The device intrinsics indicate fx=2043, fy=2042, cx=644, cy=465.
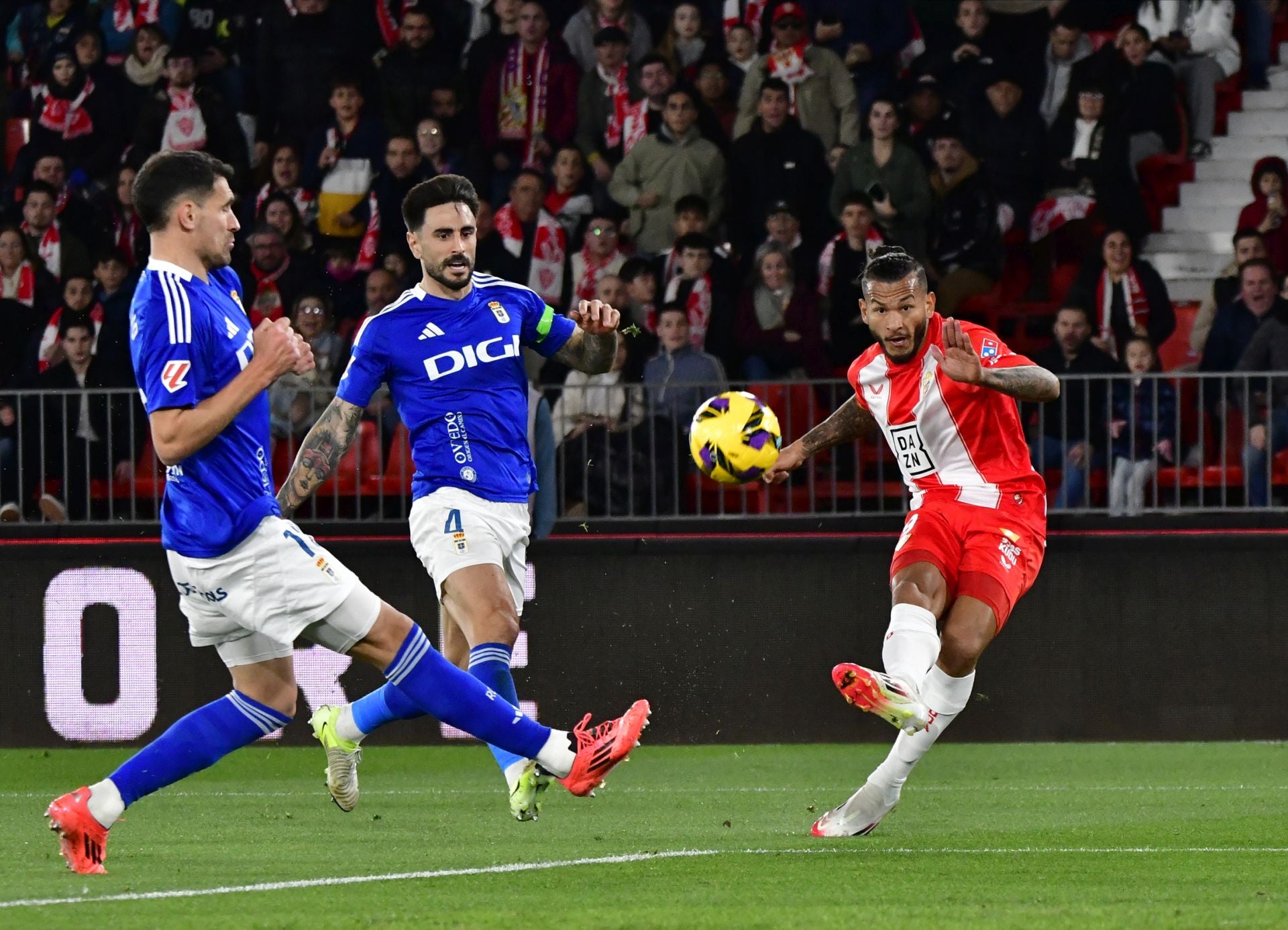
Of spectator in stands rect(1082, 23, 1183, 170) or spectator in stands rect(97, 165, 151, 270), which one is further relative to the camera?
spectator in stands rect(97, 165, 151, 270)

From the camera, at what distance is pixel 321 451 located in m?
7.34

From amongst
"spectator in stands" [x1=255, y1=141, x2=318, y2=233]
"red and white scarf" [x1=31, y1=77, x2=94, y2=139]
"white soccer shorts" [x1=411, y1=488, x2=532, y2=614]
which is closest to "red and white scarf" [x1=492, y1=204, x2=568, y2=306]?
"spectator in stands" [x1=255, y1=141, x2=318, y2=233]

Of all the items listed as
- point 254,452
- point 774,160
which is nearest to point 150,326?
point 254,452

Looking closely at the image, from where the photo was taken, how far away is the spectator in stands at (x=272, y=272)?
43.5ft

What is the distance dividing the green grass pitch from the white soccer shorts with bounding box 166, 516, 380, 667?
701mm

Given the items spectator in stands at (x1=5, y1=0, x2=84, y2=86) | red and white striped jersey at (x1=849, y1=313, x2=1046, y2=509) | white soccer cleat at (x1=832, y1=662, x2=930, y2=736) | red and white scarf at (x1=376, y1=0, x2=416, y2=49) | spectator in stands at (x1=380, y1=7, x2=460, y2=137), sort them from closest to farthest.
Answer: white soccer cleat at (x1=832, y1=662, x2=930, y2=736) < red and white striped jersey at (x1=849, y1=313, x2=1046, y2=509) < spectator in stands at (x1=380, y1=7, x2=460, y2=137) < red and white scarf at (x1=376, y1=0, x2=416, y2=49) < spectator in stands at (x1=5, y1=0, x2=84, y2=86)

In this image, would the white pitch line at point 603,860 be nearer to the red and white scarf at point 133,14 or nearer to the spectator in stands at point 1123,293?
the spectator in stands at point 1123,293

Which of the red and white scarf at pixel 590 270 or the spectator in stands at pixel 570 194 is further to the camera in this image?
the spectator in stands at pixel 570 194

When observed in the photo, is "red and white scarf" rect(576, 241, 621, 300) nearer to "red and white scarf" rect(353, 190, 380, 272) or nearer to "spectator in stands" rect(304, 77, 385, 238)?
"red and white scarf" rect(353, 190, 380, 272)

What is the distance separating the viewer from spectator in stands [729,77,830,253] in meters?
13.3

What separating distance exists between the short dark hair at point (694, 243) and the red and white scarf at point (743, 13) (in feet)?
8.69

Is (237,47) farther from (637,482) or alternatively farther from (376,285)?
(637,482)

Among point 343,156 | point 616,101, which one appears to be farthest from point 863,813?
point 343,156

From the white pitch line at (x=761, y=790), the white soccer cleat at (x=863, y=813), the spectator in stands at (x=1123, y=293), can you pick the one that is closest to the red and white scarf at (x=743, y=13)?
the spectator in stands at (x=1123, y=293)
